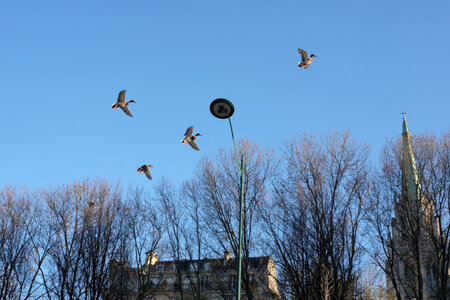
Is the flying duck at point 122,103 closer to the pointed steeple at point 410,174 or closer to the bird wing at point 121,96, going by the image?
the bird wing at point 121,96

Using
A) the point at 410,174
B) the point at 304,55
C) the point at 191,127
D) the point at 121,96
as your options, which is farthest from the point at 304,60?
the point at 410,174

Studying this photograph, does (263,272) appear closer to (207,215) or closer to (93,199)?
(207,215)

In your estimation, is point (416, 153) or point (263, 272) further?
point (263, 272)

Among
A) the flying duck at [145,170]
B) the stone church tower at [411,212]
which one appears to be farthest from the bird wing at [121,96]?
the stone church tower at [411,212]

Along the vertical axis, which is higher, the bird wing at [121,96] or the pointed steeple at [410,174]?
the bird wing at [121,96]

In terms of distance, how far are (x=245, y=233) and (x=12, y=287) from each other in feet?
41.7

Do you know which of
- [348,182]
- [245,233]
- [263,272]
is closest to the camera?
[348,182]

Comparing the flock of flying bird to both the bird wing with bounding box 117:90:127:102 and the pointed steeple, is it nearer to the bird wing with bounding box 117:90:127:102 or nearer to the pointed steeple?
the bird wing with bounding box 117:90:127:102

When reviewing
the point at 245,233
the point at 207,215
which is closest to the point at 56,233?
the point at 207,215

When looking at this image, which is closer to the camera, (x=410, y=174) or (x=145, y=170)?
(x=145, y=170)

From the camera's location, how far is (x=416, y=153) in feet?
79.2

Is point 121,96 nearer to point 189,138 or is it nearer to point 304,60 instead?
point 189,138

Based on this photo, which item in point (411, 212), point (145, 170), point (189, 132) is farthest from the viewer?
point (411, 212)

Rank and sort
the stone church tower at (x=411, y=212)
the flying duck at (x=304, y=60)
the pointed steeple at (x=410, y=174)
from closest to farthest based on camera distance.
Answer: the flying duck at (x=304, y=60) → the stone church tower at (x=411, y=212) → the pointed steeple at (x=410, y=174)
